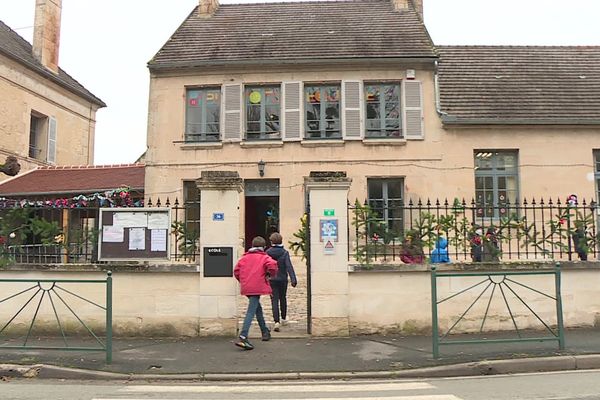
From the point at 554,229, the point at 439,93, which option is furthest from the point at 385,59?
the point at 554,229

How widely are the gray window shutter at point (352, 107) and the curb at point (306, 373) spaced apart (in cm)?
1124

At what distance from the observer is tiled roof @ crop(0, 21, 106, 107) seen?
66.6 feet

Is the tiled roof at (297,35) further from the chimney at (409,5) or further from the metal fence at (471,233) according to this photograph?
the metal fence at (471,233)

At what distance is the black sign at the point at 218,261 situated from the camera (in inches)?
334

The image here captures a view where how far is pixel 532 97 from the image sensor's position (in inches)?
683

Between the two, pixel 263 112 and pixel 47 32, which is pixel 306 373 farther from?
pixel 47 32

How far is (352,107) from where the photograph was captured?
17.2 meters

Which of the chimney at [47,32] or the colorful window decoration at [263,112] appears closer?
the colorful window decoration at [263,112]

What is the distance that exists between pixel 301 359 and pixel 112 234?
12.7ft

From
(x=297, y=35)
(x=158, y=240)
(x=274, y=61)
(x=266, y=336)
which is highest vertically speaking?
(x=297, y=35)

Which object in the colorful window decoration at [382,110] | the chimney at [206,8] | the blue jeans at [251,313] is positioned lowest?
the blue jeans at [251,313]

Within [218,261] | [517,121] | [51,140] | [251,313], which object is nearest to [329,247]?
[251,313]

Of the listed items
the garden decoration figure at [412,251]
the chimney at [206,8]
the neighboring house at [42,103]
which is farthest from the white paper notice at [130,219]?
the neighboring house at [42,103]

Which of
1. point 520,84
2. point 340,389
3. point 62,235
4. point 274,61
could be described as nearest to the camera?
point 340,389
